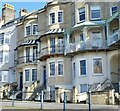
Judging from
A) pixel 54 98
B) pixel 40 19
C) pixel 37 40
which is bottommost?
pixel 54 98

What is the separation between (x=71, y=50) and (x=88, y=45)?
2355 millimetres

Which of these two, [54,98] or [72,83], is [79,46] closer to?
[72,83]

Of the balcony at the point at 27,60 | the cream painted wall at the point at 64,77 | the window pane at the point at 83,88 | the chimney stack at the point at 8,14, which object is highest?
the chimney stack at the point at 8,14

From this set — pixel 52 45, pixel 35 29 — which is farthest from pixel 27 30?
pixel 52 45

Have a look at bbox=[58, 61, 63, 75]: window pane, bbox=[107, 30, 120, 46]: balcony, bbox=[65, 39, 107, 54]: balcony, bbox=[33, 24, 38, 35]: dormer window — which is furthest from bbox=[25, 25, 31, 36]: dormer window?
bbox=[107, 30, 120, 46]: balcony

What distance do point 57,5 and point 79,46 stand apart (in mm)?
8049

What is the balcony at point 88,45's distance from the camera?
32.9 meters

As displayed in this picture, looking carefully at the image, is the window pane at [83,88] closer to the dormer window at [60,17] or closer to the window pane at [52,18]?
the dormer window at [60,17]

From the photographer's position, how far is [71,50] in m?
34.6

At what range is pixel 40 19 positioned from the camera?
141 ft

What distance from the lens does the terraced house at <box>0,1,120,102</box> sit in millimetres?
32125

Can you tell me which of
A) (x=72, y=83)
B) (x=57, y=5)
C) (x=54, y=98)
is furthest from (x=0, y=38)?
(x=54, y=98)

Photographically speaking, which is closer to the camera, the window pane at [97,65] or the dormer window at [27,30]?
the window pane at [97,65]

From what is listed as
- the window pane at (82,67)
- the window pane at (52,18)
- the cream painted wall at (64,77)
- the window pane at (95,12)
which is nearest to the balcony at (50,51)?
the cream painted wall at (64,77)
